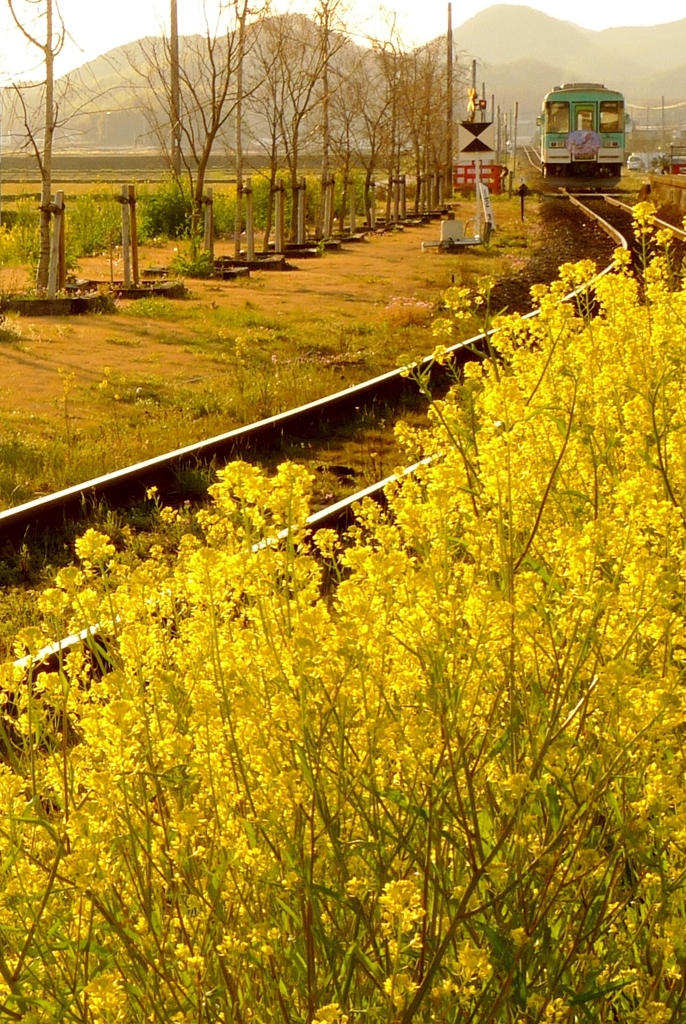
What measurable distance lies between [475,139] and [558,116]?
1911 cm

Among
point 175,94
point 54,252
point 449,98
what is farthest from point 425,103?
point 54,252

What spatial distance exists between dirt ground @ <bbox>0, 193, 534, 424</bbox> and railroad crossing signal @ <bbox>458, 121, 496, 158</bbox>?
5.39ft

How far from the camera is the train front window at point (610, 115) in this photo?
41.6m

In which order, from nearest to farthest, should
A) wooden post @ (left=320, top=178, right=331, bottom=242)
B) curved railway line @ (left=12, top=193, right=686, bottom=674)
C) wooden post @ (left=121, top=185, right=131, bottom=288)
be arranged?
curved railway line @ (left=12, top=193, right=686, bottom=674) → wooden post @ (left=121, top=185, right=131, bottom=288) → wooden post @ (left=320, top=178, right=331, bottom=242)

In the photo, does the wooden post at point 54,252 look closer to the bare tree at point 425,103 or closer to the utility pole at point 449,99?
the bare tree at point 425,103

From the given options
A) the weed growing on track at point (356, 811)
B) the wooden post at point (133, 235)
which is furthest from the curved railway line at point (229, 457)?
the wooden post at point (133, 235)

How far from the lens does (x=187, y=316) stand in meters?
14.5

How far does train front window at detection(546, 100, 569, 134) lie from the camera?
137 feet

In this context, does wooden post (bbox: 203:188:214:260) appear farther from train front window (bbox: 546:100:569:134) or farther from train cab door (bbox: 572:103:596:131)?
train cab door (bbox: 572:103:596:131)

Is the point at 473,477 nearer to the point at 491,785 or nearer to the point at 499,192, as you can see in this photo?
the point at 491,785

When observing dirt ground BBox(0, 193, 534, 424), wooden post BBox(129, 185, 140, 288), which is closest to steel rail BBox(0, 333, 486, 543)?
dirt ground BBox(0, 193, 534, 424)

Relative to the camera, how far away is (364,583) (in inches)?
101

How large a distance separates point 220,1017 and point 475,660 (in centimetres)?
64

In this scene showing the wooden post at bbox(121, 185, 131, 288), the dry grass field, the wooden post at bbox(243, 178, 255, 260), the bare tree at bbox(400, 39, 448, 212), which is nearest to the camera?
the dry grass field
